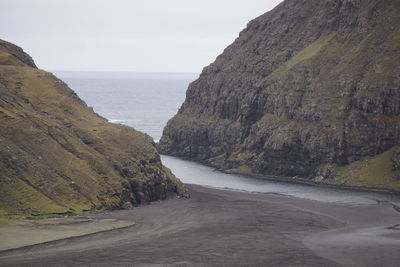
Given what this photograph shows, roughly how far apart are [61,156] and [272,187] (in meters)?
49.1

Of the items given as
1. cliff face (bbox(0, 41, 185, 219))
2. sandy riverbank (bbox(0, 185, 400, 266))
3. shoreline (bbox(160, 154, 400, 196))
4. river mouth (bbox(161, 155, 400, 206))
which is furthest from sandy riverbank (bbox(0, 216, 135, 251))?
shoreline (bbox(160, 154, 400, 196))

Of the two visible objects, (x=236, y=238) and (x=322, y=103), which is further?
(x=322, y=103)

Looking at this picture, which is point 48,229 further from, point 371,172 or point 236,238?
point 371,172

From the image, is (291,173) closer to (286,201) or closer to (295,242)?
(286,201)

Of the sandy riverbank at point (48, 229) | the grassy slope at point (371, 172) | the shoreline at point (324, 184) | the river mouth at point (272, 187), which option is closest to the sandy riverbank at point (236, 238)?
the sandy riverbank at point (48, 229)

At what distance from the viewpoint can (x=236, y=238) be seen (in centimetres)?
8744

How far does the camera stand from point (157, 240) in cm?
8544

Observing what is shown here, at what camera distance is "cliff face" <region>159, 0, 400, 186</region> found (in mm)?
155250

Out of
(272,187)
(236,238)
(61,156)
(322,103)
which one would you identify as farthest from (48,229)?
(322,103)

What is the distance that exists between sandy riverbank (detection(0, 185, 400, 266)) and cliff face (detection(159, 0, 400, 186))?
127 feet

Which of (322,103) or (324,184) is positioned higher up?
(322,103)

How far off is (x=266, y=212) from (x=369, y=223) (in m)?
16.1

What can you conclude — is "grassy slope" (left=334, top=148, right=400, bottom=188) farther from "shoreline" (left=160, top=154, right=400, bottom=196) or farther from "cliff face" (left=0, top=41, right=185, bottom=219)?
"cliff face" (left=0, top=41, right=185, bottom=219)

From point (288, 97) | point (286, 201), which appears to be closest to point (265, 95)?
point (288, 97)
